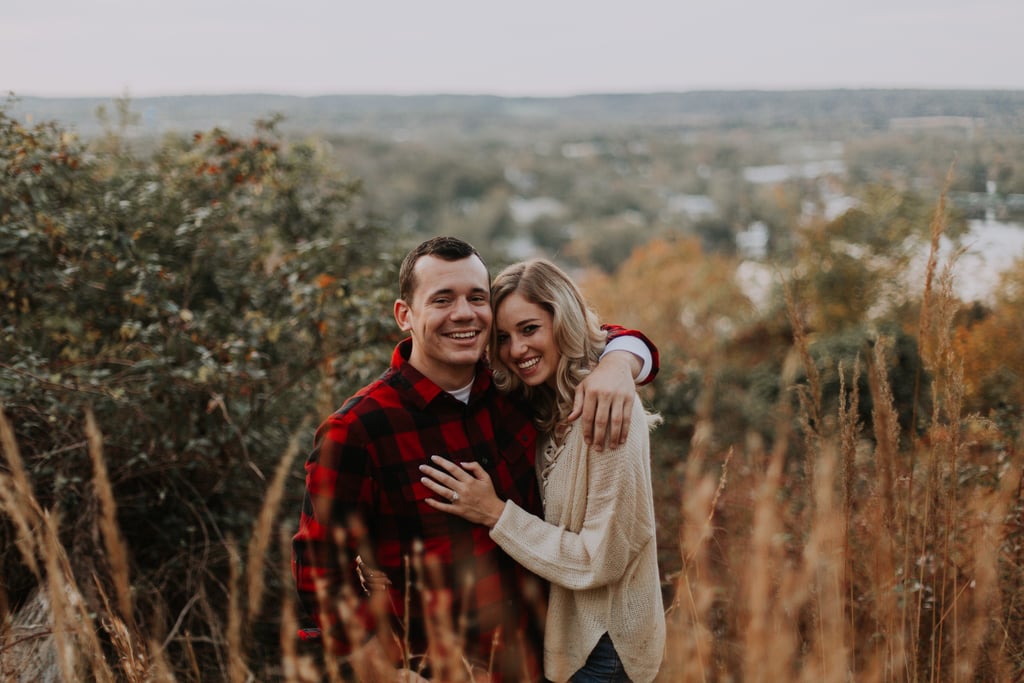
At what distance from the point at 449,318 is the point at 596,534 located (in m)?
0.70

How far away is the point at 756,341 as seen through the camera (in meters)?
10.9

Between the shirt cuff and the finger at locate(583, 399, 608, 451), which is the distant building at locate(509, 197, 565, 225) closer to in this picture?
the shirt cuff

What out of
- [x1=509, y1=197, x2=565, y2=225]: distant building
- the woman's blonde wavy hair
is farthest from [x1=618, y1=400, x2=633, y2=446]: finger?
[x1=509, y1=197, x2=565, y2=225]: distant building

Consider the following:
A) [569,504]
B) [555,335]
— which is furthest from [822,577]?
[555,335]

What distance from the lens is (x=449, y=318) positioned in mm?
2029

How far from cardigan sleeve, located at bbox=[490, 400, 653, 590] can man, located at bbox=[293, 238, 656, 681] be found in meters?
0.09

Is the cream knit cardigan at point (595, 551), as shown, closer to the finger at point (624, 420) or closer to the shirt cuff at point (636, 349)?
the finger at point (624, 420)

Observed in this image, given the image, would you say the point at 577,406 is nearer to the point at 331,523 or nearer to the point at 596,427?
the point at 596,427

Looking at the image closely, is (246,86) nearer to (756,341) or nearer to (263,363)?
(263,363)

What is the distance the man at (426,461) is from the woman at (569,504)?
0.07 metres

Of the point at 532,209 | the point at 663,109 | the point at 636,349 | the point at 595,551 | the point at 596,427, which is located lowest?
the point at 595,551

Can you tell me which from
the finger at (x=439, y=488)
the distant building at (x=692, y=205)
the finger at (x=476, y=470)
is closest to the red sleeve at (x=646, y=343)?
the finger at (x=476, y=470)

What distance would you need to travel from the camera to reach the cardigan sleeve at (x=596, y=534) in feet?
6.19

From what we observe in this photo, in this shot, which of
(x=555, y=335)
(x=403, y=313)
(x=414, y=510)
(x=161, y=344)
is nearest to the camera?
(x=414, y=510)
